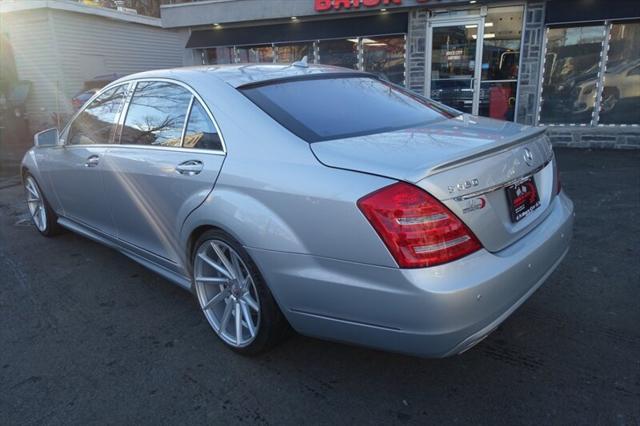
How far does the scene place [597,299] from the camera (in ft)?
10.7

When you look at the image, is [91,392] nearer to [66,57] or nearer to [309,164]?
[309,164]

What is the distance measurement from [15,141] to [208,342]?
14.2m

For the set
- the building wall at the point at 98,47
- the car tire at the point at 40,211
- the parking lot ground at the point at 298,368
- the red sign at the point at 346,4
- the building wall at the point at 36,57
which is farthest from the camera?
the building wall at the point at 98,47

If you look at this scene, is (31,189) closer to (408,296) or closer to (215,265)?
(215,265)

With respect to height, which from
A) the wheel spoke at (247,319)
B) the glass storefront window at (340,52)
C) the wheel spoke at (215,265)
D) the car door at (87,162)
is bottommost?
the wheel spoke at (247,319)

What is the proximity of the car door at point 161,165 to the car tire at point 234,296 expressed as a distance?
8.5 inches

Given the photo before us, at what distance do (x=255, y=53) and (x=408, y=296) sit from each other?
1128 cm

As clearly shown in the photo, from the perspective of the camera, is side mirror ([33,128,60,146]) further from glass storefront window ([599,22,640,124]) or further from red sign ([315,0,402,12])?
glass storefront window ([599,22,640,124])

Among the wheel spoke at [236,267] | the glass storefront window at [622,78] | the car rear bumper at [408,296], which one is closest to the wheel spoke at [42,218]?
the wheel spoke at [236,267]

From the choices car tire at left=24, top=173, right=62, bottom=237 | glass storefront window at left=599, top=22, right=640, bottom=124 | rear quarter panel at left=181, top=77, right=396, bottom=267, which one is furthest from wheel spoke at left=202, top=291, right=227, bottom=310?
glass storefront window at left=599, top=22, right=640, bottom=124

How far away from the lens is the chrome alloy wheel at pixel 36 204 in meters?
4.89

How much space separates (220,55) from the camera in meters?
12.5

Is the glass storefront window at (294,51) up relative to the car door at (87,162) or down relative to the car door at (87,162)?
up

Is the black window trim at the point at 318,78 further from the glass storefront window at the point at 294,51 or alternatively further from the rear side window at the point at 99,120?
the glass storefront window at the point at 294,51
